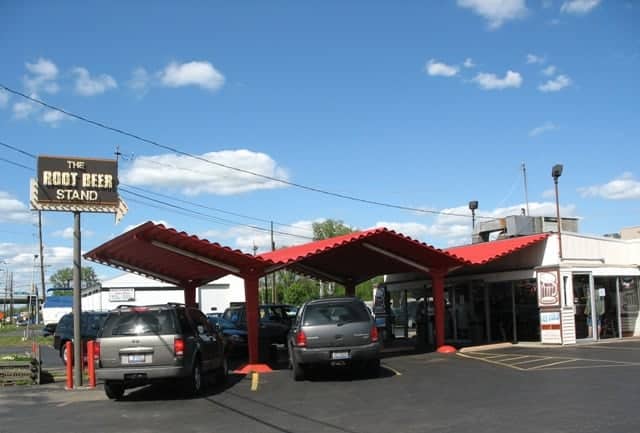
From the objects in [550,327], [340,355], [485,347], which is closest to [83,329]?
[340,355]

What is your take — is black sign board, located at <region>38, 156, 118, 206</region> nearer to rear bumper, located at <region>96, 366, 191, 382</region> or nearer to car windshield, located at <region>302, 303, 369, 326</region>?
rear bumper, located at <region>96, 366, 191, 382</region>

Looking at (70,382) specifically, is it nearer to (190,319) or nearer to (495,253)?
(190,319)

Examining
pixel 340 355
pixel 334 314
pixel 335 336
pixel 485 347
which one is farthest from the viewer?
pixel 485 347

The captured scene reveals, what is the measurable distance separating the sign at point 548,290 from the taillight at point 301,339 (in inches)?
426

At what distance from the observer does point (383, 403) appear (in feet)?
36.6

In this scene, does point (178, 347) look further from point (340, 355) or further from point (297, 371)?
point (340, 355)

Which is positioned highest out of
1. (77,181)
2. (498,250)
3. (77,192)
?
(77,181)

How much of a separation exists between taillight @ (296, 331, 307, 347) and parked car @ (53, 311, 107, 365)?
9.65 m

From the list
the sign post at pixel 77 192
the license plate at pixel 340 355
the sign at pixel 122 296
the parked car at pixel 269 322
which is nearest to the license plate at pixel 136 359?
the sign post at pixel 77 192

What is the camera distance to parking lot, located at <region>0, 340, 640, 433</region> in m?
9.23

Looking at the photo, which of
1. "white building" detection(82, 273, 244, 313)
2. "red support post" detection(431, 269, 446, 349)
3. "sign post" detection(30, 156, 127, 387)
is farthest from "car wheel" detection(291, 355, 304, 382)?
"white building" detection(82, 273, 244, 313)

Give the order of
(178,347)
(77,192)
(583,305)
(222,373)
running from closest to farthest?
1. (178,347)
2. (222,373)
3. (77,192)
4. (583,305)

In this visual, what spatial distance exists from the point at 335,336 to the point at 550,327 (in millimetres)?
10643

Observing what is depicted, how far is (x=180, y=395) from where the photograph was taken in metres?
13.4
